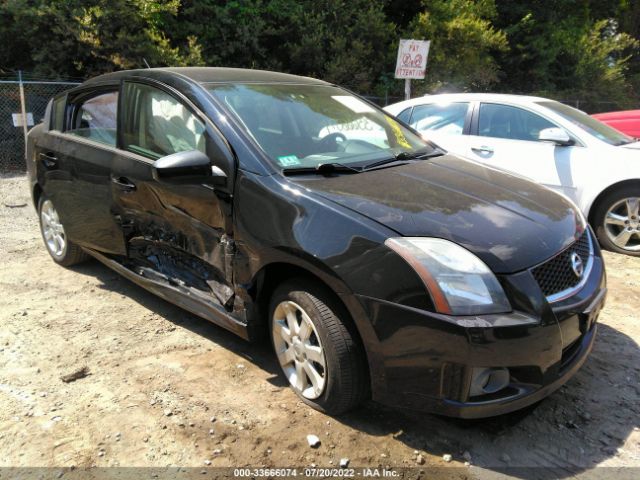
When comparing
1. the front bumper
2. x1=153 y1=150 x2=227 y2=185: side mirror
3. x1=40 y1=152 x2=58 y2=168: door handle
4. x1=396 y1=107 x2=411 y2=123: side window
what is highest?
x1=396 y1=107 x2=411 y2=123: side window

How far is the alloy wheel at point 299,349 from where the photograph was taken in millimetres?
2633

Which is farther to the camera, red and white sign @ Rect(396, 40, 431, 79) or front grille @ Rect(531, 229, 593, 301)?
red and white sign @ Rect(396, 40, 431, 79)

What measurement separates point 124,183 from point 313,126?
4.30 ft

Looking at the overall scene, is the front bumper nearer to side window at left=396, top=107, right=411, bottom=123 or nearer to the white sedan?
the white sedan

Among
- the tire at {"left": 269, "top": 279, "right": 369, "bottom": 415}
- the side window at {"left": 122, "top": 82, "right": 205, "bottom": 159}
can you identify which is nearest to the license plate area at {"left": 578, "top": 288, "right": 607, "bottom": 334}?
the tire at {"left": 269, "top": 279, "right": 369, "bottom": 415}

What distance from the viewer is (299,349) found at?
2732 mm

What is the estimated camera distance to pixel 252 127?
3.02 meters

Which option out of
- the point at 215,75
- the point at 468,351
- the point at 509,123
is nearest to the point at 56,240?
the point at 215,75

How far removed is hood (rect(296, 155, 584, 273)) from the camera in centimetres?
238

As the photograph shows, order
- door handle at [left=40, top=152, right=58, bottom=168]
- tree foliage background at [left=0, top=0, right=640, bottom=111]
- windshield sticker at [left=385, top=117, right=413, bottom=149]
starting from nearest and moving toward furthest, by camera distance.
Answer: windshield sticker at [left=385, top=117, right=413, bottom=149]
door handle at [left=40, top=152, right=58, bottom=168]
tree foliage background at [left=0, top=0, right=640, bottom=111]

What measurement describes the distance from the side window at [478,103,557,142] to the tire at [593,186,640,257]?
97 cm

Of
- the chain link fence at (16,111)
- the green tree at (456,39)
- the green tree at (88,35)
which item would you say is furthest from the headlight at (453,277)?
the green tree at (456,39)

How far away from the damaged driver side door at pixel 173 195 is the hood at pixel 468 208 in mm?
566

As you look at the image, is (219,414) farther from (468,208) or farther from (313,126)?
(313,126)
